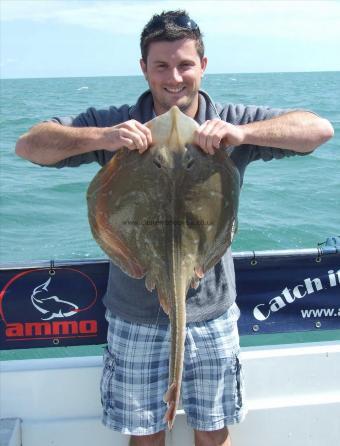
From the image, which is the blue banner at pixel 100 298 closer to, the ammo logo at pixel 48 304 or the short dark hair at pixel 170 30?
the ammo logo at pixel 48 304

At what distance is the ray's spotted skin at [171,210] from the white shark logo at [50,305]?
1197 mm

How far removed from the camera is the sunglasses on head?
2.58 metres

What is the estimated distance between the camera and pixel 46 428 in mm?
3201

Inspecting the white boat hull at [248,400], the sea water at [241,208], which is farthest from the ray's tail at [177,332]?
the sea water at [241,208]

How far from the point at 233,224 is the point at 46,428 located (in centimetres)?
180

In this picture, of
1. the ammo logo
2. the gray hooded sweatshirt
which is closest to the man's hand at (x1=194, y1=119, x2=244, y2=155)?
the gray hooded sweatshirt

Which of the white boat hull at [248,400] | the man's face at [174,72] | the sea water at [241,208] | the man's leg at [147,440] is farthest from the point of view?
the sea water at [241,208]

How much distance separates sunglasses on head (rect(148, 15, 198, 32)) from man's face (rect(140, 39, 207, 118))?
7 cm

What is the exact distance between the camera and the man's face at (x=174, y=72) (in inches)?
101

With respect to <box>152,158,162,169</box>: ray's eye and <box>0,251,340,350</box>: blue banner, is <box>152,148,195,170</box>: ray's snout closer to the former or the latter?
<box>152,158,162,169</box>: ray's eye

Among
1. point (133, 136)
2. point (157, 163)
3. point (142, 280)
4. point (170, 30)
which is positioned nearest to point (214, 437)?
point (142, 280)

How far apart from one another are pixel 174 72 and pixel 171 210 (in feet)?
2.51

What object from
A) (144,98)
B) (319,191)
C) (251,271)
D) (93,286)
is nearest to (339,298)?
(251,271)

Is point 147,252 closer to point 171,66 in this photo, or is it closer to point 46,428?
point 171,66
